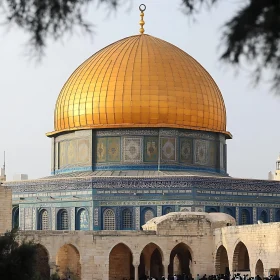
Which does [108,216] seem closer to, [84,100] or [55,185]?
[55,185]

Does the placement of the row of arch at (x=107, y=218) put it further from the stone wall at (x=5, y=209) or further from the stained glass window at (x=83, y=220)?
the stone wall at (x=5, y=209)

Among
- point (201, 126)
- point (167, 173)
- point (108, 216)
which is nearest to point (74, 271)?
point (108, 216)

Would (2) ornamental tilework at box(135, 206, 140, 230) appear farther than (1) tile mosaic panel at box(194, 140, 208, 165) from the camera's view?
No

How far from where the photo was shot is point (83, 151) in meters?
41.7

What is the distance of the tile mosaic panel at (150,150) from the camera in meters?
41.0

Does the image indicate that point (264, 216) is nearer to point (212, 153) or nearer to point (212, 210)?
point (212, 210)

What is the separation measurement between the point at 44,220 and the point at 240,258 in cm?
974

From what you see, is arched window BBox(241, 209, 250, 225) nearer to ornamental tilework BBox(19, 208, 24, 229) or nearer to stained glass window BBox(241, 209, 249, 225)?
stained glass window BBox(241, 209, 249, 225)

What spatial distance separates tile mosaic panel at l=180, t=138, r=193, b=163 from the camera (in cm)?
4162

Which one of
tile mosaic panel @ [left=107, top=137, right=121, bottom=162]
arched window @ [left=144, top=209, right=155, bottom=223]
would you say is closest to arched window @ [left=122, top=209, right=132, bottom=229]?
arched window @ [left=144, top=209, right=155, bottom=223]

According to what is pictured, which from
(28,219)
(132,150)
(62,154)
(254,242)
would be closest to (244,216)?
(132,150)

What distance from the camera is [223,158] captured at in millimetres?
43906

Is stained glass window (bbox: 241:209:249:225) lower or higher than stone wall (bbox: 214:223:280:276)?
higher

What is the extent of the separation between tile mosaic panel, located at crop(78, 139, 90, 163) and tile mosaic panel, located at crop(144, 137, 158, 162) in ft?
8.95
